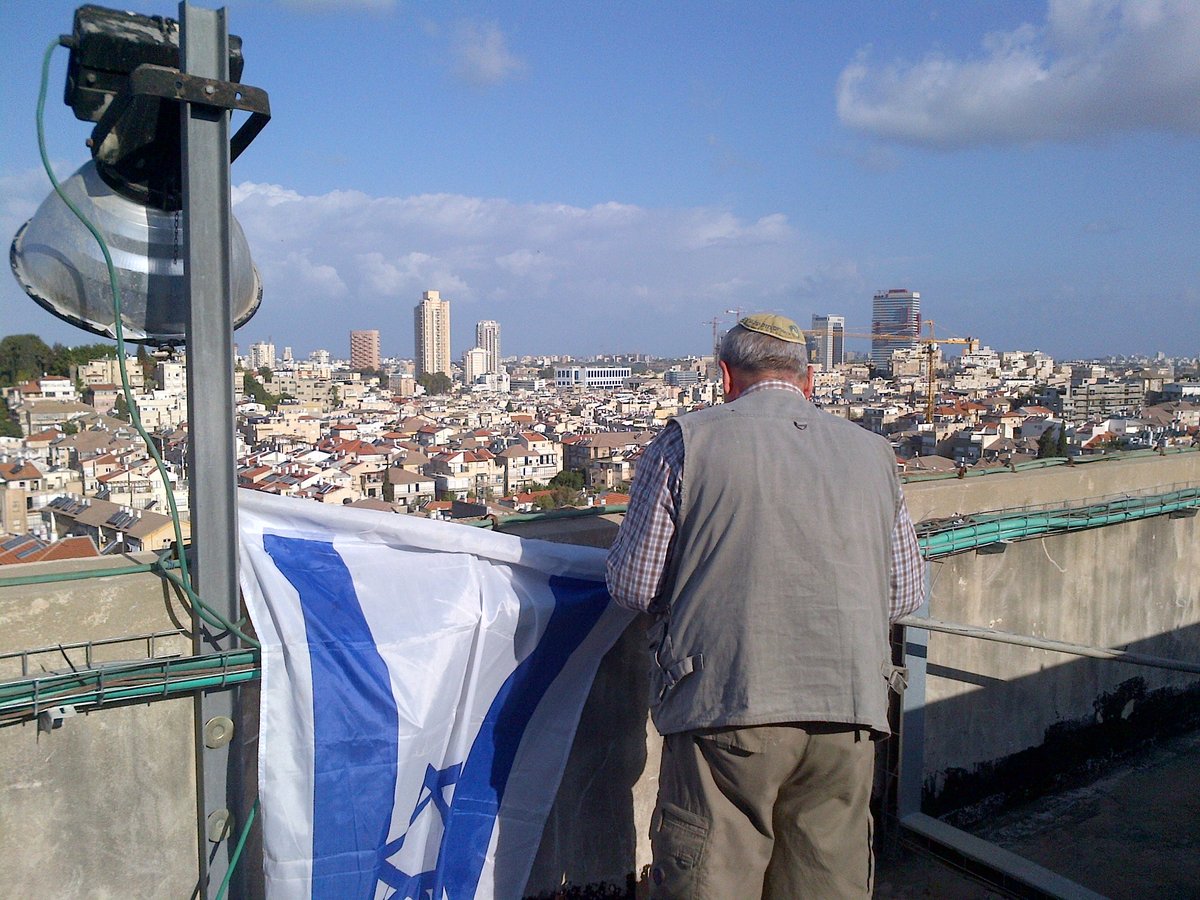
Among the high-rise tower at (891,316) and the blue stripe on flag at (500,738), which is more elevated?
the high-rise tower at (891,316)

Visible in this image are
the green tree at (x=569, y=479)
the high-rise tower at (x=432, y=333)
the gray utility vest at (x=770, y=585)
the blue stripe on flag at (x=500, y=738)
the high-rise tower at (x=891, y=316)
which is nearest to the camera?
the gray utility vest at (x=770, y=585)

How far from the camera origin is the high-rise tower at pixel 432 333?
144875 mm

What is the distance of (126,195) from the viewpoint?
5.09 feet

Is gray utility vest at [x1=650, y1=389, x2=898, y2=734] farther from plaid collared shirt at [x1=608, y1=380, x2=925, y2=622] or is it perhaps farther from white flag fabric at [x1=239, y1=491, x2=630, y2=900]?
white flag fabric at [x1=239, y1=491, x2=630, y2=900]

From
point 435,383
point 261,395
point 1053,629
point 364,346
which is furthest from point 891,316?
point 1053,629

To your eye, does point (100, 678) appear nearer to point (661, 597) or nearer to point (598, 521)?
point (661, 597)

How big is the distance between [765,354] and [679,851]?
76 centimetres

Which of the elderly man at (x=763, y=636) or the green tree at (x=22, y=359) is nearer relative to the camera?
the elderly man at (x=763, y=636)

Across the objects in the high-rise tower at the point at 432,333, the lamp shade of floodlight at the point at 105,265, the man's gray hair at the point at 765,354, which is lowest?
the man's gray hair at the point at 765,354

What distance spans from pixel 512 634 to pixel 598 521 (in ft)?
1.26

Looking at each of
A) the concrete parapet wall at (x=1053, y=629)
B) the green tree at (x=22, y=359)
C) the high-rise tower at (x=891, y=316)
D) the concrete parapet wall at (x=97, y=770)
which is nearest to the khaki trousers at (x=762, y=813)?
→ the concrete parapet wall at (x=97, y=770)

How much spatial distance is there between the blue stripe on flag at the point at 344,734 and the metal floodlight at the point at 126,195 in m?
0.45

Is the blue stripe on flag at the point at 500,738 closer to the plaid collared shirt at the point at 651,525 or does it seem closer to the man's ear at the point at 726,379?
the plaid collared shirt at the point at 651,525

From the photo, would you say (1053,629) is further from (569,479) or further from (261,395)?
(261,395)
